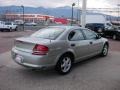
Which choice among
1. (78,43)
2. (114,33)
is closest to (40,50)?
(78,43)

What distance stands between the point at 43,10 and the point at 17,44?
126 meters

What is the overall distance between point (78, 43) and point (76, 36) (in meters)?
0.27

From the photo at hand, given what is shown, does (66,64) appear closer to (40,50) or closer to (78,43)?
(78,43)

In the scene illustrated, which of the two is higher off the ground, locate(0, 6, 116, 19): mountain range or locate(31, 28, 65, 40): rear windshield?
locate(0, 6, 116, 19): mountain range

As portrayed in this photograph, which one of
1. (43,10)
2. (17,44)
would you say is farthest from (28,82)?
(43,10)

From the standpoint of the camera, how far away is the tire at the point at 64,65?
6.65 metres

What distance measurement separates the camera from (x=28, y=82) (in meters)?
6.07

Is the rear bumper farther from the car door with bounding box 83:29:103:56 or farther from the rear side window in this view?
the car door with bounding box 83:29:103:56

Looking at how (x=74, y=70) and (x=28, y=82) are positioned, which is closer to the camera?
(x=28, y=82)

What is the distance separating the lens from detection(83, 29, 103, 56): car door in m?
8.11

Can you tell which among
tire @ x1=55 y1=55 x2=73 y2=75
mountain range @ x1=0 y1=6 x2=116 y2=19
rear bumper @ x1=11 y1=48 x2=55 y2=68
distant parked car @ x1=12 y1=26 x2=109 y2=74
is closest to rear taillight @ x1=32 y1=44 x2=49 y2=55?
distant parked car @ x1=12 y1=26 x2=109 y2=74

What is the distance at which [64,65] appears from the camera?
6848mm

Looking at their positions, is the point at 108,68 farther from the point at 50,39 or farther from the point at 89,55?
the point at 50,39

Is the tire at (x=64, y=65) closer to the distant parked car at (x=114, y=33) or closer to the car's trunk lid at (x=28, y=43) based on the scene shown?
the car's trunk lid at (x=28, y=43)
